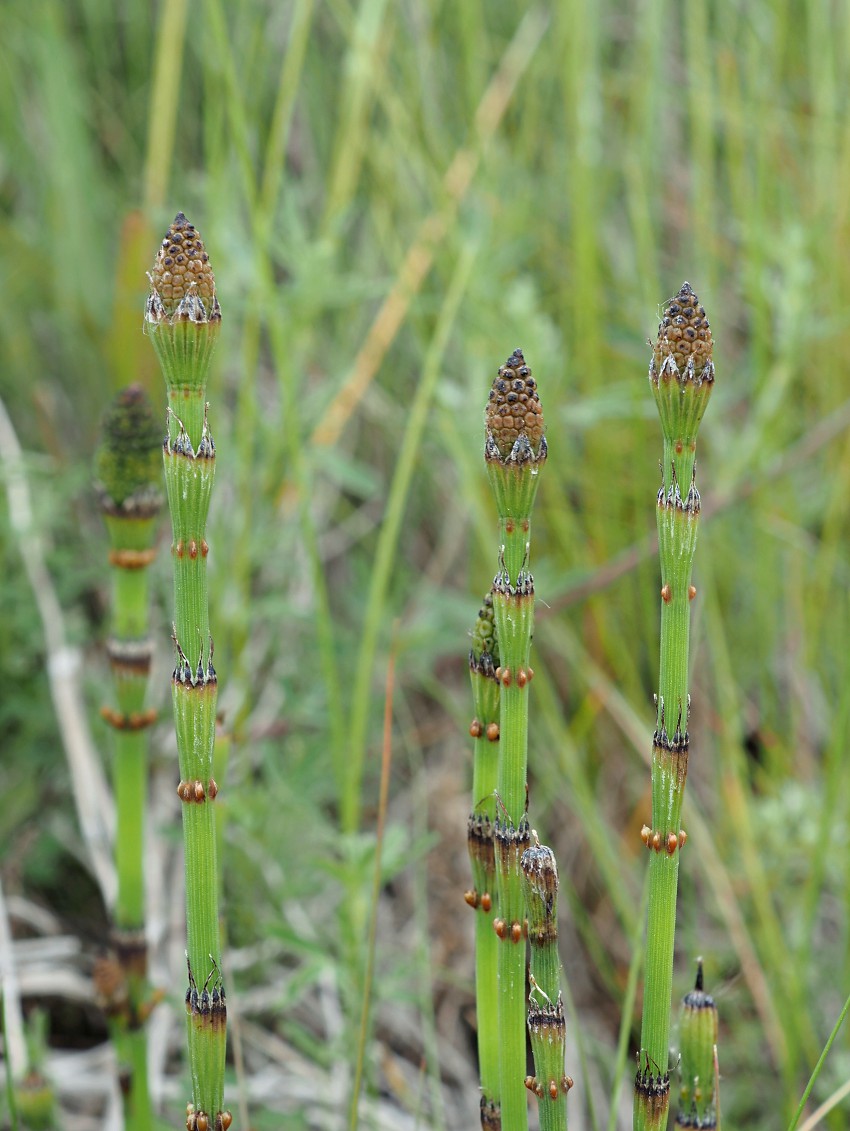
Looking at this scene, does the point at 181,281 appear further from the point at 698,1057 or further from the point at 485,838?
the point at 698,1057

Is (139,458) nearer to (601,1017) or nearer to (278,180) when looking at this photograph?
(278,180)

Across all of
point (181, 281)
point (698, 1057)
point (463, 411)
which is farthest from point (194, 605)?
point (463, 411)

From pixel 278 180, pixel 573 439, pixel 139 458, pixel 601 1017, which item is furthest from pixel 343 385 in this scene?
pixel 601 1017

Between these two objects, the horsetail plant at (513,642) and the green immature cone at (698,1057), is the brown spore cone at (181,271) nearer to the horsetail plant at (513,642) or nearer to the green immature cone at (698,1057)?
the horsetail plant at (513,642)

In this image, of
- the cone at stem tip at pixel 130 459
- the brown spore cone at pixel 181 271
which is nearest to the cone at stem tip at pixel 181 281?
the brown spore cone at pixel 181 271

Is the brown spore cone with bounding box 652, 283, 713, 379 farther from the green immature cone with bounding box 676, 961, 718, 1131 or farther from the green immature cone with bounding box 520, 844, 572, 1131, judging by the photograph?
the green immature cone with bounding box 676, 961, 718, 1131

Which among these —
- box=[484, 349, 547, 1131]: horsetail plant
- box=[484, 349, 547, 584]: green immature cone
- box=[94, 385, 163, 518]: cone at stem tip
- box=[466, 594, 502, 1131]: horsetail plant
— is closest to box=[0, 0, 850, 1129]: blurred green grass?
box=[94, 385, 163, 518]: cone at stem tip
